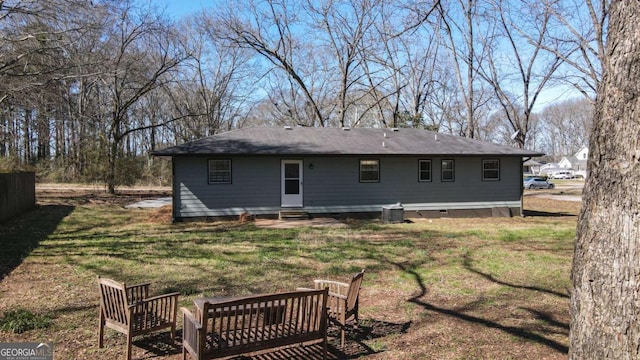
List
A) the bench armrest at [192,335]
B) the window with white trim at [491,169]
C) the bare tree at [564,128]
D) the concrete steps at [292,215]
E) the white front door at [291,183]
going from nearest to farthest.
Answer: the bench armrest at [192,335] → the concrete steps at [292,215] → the white front door at [291,183] → the window with white trim at [491,169] → the bare tree at [564,128]

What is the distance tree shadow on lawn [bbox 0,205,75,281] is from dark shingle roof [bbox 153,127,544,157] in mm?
3962

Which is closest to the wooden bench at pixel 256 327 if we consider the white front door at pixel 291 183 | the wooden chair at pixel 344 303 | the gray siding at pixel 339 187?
the wooden chair at pixel 344 303

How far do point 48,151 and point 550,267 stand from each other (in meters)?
44.6

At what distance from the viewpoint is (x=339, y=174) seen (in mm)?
15805

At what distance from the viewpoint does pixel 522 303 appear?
6.04 meters

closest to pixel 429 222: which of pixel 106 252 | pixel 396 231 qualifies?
pixel 396 231

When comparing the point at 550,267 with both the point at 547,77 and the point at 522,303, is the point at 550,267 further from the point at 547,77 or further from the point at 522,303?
the point at 547,77

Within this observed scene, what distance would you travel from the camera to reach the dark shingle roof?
583 inches

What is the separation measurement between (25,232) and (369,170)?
36.3 feet

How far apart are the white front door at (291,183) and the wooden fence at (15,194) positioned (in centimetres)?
871

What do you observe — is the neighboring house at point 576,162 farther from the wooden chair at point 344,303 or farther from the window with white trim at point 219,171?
the wooden chair at point 344,303

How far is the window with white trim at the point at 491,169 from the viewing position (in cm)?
1716

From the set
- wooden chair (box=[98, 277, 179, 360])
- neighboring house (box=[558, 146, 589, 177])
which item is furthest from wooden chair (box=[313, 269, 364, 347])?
neighboring house (box=[558, 146, 589, 177])

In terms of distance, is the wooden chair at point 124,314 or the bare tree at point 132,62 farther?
the bare tree at point 132,62
